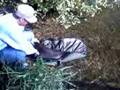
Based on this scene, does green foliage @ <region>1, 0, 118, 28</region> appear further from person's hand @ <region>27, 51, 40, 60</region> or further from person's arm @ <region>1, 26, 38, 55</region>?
person's arm @ <region>1, 26, 38, 55</region>

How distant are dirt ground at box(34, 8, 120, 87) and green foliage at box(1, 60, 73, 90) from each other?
1097mm

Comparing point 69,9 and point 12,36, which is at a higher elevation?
point 69,9

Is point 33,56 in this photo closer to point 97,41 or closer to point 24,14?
point 24,14

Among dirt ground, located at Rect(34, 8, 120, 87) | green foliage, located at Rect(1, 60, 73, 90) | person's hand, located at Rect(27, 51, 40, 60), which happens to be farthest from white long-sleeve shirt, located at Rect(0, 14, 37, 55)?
dirt ground, located at Rect(34, 8, 120, 87)

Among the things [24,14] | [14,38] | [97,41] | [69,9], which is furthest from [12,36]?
[69,9]

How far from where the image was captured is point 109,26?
6.95 metres

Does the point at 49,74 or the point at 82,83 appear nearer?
the point at 49,74

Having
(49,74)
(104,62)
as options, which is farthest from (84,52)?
(49,74)

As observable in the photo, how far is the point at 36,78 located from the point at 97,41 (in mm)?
2240

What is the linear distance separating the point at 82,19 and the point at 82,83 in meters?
1.60

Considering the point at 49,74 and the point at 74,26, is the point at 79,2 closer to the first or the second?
the point at 74,26

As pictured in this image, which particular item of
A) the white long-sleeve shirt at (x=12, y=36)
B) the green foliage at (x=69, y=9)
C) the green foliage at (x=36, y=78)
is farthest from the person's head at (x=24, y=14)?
the green foliage at (x=69, y=9)

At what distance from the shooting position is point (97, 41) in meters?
6.61

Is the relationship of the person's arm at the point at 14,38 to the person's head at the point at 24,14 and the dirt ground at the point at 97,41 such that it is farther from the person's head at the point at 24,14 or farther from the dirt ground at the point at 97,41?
the dirt ground at the point at 97,41
